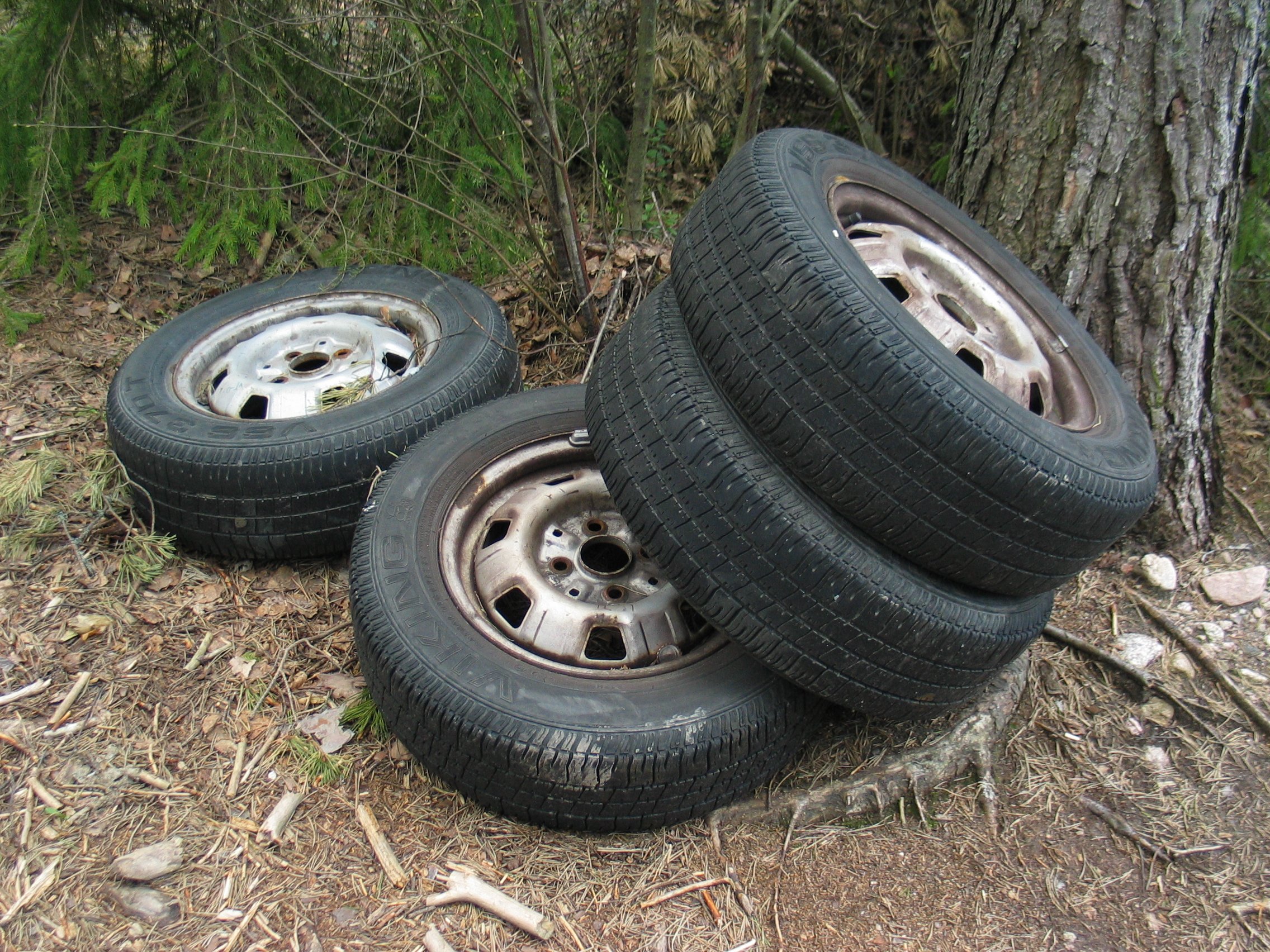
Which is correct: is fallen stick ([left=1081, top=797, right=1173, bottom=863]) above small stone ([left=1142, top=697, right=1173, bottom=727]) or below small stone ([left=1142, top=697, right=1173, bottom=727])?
below

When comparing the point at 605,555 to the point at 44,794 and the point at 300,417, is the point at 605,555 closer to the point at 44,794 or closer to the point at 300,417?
the point at 300,417

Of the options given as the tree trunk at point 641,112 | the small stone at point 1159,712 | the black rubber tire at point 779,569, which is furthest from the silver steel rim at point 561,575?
the tree trunk at point 641,112

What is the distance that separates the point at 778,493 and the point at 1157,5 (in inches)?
93.4

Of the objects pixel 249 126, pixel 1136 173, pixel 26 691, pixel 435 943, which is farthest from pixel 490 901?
pixel 249 126

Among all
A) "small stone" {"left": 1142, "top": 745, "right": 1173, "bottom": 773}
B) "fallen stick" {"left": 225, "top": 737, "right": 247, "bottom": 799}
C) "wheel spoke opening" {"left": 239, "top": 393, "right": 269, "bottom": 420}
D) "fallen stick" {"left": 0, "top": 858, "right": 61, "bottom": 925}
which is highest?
"wheel spoke opening" {"left": 239, "top": 393, "right": 269, "bottom": 420}

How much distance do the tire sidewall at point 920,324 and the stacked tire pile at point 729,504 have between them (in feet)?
0.04

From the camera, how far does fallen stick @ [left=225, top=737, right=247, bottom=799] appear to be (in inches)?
104

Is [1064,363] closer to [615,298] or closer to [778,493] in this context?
[778,493]

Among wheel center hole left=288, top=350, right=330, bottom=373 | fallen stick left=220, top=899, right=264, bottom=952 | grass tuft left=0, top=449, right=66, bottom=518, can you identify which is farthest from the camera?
wheel center hole left=288, top=350, right=330, bottom=373

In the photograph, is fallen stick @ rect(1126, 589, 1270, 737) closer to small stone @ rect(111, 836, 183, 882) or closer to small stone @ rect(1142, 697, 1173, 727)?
small stone @ rect(1142, 697, 1173, 727)

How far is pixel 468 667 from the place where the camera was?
2520mm

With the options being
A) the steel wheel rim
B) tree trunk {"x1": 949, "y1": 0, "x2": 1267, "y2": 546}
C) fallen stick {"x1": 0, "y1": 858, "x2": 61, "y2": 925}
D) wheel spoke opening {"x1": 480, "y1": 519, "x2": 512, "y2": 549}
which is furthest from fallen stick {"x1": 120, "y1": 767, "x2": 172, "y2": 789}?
tree trunk {"x1": 949, "y1": 0, "x2": 1267, "y2": 546}

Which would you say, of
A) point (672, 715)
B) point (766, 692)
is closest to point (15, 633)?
point (672, 715)

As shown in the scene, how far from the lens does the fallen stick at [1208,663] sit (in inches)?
117
